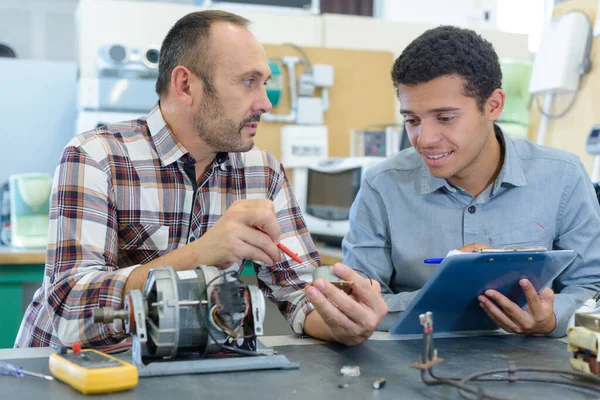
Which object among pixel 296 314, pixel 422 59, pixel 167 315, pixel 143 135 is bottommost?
pixel 296 314

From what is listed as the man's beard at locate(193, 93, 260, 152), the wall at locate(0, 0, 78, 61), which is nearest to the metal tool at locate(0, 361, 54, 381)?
the man's beard at locate(193, 93, 260, 152)

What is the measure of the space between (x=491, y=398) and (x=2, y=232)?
2483mm

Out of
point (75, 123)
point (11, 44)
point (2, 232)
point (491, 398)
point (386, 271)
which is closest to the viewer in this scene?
point (491, 398)

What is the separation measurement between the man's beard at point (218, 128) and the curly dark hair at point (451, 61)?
34cm

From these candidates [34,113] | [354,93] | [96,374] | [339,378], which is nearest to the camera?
[96,374]

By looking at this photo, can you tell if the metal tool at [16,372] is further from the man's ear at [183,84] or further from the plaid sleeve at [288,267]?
the man's ear at [183,84]

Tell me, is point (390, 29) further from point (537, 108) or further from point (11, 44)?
point (11, 44)

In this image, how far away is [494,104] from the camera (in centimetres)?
151

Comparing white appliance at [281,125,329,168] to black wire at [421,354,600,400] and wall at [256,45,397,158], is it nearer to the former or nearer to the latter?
wall at [256,45,397,158]

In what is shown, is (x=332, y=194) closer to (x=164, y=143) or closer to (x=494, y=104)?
(x=494, y=104)

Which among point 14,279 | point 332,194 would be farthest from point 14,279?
point 332,194

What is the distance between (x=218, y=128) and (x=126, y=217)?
0.26 meters

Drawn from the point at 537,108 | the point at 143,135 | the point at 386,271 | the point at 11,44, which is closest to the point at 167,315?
the point at 143,135

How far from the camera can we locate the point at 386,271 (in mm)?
1495
